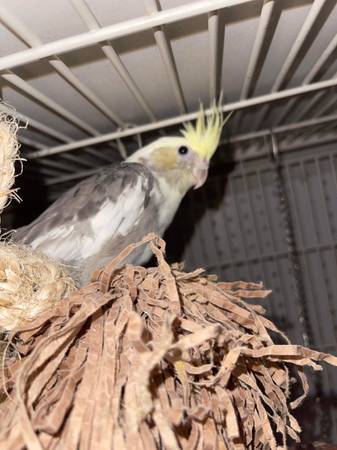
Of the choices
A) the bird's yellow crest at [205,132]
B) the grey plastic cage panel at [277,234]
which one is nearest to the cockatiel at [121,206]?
the bird's yellow crest at [205,132]

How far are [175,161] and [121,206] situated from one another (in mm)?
302

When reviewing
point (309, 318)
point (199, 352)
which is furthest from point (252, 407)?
point (309, 318)

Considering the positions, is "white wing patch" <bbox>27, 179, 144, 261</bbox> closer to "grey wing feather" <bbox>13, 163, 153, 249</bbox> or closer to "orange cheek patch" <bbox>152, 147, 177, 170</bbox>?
"grey wing feather" <bbox>13, 163, 153, 249</bbox>

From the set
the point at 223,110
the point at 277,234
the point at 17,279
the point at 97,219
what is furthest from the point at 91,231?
the point at 277,234

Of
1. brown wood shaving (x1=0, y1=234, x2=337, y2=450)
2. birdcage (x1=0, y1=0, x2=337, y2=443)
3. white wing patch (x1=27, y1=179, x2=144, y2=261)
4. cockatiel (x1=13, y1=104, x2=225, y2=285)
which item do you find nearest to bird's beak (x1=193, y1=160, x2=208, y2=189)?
cockatiel (x1=13, y1=104, x2=225, y2=285)

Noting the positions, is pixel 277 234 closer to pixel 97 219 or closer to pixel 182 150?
pixel 182 150

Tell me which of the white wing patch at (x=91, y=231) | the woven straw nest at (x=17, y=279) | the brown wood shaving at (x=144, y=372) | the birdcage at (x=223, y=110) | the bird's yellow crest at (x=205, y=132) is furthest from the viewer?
the bird's yellow crest at (x=205, y=132)

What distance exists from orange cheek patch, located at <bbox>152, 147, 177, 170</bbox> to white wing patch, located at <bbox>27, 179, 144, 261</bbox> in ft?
0.84

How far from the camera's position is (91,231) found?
896 mm

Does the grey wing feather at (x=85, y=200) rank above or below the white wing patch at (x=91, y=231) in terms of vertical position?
above

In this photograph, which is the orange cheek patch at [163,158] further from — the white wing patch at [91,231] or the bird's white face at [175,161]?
the white wing patch at [91,231]

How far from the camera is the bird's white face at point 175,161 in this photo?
1180mm

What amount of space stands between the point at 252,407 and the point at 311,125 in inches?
40.3

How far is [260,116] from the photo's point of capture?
1.30 meters
